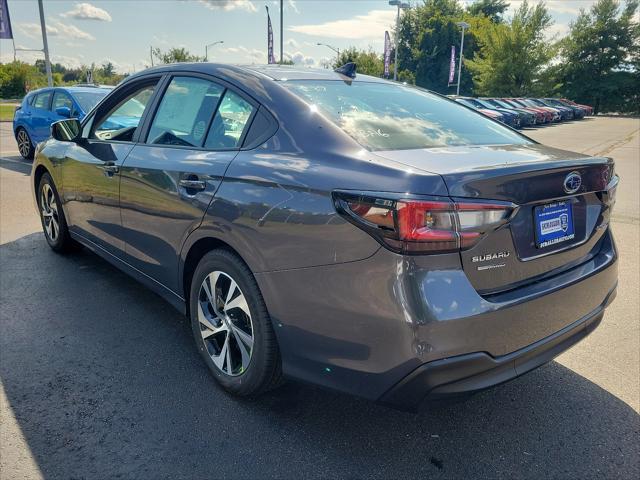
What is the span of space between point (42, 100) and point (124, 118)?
9010mm

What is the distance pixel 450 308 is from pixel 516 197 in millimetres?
520

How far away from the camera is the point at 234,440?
2.38m

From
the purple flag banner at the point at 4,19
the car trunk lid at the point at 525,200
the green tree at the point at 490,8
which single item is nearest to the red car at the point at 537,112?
the purple flag banner at the point at 4,19

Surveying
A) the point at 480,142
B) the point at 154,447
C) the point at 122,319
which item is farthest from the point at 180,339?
the point at 480,142

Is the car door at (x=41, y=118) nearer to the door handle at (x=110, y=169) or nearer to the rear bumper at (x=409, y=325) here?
the door handle at (x=110, y=169)

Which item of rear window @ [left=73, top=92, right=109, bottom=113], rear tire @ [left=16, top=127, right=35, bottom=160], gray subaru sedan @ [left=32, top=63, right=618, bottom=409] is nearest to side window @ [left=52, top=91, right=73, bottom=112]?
rear window @ [left=73, top=92, right=109, bottom=113]

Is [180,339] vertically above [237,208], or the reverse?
[237,208]

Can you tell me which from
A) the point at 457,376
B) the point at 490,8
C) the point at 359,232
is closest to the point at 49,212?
the point at 359,232

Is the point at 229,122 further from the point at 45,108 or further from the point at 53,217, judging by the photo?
the point at 45,108

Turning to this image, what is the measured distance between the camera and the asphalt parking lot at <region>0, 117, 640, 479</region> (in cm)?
222

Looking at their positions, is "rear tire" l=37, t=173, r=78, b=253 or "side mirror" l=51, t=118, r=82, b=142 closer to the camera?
"side mirror" l=51, t=118, r=82, b=142

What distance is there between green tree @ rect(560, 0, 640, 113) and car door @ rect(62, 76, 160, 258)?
6384cm

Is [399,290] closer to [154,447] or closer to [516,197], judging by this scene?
[516,197]

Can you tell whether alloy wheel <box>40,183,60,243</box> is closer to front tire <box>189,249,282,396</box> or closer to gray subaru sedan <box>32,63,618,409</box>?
gray subaru sedan <box>32,63,618,409</box>
